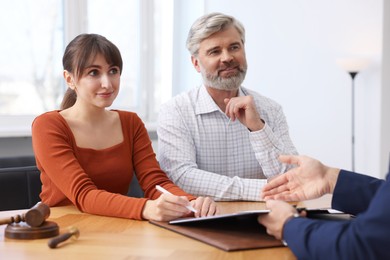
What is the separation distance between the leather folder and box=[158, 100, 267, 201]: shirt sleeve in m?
0.55

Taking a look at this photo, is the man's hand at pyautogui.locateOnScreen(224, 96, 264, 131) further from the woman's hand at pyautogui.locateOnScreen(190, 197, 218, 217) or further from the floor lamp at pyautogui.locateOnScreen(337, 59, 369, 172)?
the floor lamp at pyautogui.locateOnScreen(337, 59, 369, 172)

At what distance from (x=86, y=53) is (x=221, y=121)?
0.77 m

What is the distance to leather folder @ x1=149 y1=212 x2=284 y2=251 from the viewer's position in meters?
1.60

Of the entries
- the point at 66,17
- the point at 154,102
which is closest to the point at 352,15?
the point at 154,102

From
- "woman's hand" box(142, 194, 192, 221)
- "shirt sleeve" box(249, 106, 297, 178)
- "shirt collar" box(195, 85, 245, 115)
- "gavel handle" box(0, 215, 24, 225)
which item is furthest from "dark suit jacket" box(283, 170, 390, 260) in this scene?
"shirt collar" box(195, 85, 245, 115)

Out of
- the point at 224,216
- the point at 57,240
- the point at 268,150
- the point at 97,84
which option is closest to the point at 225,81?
the point at 268,150

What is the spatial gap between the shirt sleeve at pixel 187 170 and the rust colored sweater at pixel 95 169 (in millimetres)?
128

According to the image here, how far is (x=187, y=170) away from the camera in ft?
8.38

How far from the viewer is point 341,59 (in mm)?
4852

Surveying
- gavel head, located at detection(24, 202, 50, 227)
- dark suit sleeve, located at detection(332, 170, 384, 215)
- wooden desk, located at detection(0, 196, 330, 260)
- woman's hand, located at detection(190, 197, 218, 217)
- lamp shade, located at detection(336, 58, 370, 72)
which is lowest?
wooden desk, located at detection(0, 196, 330, 260)

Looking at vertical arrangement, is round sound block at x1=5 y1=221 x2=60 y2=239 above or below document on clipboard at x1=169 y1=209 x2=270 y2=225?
below

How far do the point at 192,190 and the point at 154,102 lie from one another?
8.77 feet

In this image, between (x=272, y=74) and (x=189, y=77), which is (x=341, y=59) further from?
(x=189, y=77)

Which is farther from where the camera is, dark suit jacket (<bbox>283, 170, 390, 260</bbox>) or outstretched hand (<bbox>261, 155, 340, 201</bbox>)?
outstretched hand (<bbox>261, 155, 340, 201</bbox>)
